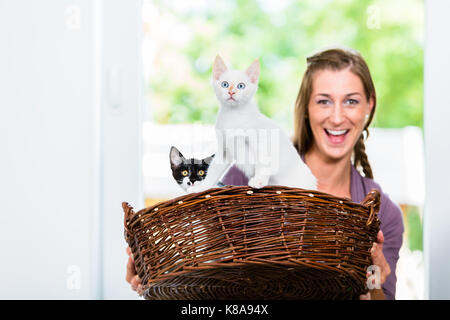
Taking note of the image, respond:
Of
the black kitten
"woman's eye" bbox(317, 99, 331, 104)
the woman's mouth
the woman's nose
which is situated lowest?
the black kitten

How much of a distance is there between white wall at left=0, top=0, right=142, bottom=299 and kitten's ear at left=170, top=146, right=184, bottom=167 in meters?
0.47

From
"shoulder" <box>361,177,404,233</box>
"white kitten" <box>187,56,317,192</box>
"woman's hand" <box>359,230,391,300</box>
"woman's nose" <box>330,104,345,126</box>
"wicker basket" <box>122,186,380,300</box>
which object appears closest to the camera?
"wicker basket" <box>122,186,380,300</box>

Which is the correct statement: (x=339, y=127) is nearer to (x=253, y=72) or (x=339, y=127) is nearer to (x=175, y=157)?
(x=253, y=72)

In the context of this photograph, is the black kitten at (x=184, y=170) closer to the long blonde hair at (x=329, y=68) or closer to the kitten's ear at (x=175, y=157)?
the kitten's ear at (x=175, y=157)

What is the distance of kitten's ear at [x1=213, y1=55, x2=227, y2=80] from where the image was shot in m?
1.00

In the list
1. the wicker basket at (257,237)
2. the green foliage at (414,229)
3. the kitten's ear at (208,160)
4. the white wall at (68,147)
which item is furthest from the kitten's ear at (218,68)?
the green foliage at (414,229)

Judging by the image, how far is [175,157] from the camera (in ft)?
3.29

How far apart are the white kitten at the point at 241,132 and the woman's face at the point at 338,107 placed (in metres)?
0.36

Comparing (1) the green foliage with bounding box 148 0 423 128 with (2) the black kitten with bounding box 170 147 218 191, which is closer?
(2) the black kitten with bounding box 170 147 218 191

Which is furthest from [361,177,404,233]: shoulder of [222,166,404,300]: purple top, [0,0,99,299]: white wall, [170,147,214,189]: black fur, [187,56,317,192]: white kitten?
[0,0,99,299]: white wall

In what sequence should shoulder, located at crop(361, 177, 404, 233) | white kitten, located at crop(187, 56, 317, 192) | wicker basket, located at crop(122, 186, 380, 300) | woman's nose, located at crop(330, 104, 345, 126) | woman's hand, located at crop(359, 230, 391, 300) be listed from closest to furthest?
1. wicker basket, located at crop(122, 186, 380, 300)
2. white kitten, located at crop(187, 56, 317, 192)
3. woman's hand, located at crop(359, 230, 391, 300)
4. woman's nose, located at crop(330, 104, 345, 126)
5. shoulder, located at crop(361, 177, 404, 233)

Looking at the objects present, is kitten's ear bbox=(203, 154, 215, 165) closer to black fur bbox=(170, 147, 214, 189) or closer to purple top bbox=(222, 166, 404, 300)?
black fur bbox=(170, 147, 214, 189)

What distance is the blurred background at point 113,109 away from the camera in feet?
4.70
